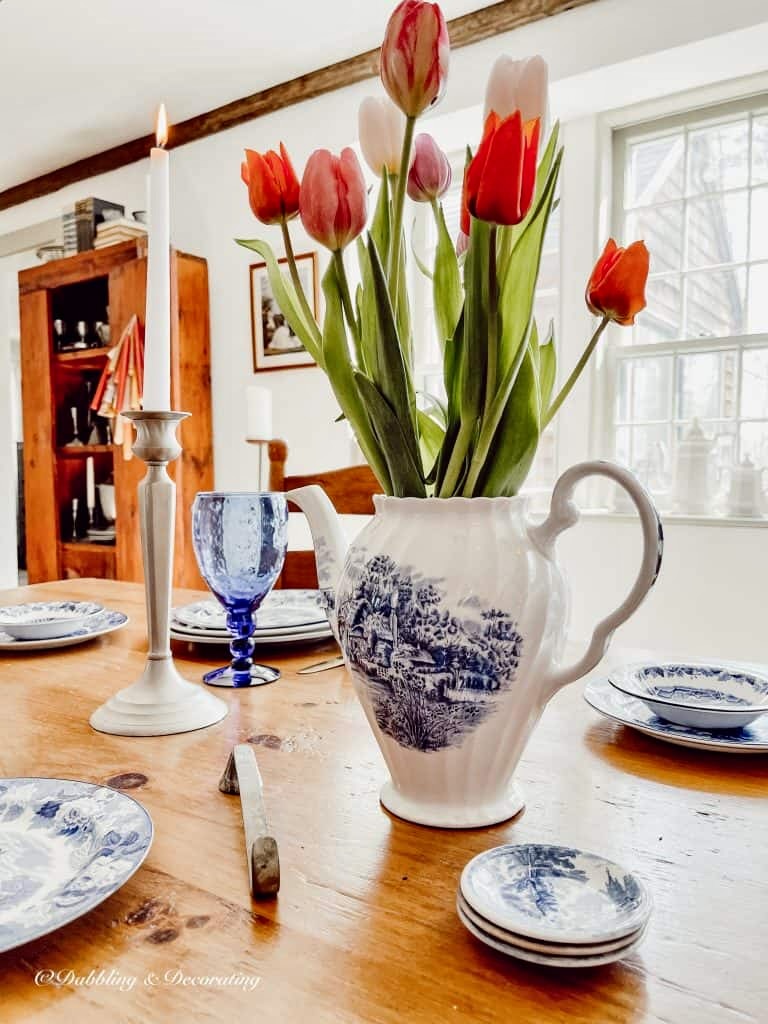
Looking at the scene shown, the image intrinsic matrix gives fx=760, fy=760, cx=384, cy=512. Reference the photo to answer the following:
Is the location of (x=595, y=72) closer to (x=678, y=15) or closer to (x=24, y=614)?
(x=678, y=15)

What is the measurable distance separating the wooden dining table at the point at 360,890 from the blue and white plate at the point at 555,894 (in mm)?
20

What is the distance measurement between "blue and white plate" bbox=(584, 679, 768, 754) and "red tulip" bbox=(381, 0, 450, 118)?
52 centimetres

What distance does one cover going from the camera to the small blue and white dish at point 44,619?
39.9 inches

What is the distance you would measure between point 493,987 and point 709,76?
2.78 m

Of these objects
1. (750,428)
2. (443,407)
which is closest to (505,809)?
(443,407)

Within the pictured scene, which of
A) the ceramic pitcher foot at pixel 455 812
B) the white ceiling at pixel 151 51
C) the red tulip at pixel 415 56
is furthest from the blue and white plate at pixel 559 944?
the white ceiling at pixel 151 51

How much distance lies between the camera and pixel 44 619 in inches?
45.5

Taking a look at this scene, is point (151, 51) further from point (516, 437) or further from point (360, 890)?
point (360, 890)

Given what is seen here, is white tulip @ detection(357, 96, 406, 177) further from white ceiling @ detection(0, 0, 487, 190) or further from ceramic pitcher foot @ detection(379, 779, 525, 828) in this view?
white ceiling @ detection(0, 0, 487, 190)

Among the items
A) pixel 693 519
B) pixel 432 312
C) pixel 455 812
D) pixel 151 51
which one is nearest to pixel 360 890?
pixel 455 812

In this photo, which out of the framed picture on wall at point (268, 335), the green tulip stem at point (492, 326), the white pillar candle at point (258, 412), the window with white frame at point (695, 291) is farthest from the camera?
the framed picture on wall at point (268, 335)

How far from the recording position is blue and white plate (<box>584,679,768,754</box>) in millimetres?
617

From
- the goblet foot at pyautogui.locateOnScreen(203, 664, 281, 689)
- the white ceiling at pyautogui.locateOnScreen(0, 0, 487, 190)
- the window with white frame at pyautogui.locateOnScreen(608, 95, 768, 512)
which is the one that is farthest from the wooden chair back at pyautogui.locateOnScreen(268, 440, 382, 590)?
the white ceiling at pyautogui.locateOnScreen(0, 0, 487, 190)

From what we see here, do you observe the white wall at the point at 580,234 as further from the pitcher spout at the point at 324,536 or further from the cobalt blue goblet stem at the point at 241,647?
the pitcher spout at the point at 324,536
